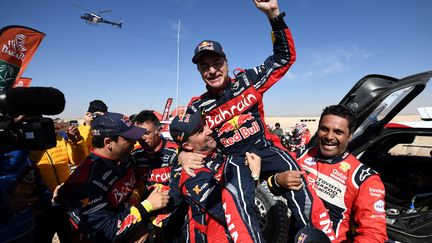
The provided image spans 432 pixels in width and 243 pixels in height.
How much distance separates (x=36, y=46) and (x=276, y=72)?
392 cm

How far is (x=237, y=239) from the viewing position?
1759mm

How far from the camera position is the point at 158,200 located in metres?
2.19

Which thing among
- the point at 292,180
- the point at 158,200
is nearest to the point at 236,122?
the point at 292,180

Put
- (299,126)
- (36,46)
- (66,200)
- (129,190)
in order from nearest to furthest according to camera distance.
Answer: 1. (66,200)
2. (129,190)
3. (36,46)
4. (299,126)

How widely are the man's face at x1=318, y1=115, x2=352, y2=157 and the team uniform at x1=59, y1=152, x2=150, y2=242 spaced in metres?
1.85

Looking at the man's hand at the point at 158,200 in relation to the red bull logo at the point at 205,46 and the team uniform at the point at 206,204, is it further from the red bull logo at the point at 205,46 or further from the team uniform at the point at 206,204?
the red bull logo at the point at 205,46

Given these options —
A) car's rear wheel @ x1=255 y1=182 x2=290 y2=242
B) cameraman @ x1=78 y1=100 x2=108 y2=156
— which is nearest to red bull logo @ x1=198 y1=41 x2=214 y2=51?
car's rear wheel @ x1=255 y1=182 x2=290 y2=242

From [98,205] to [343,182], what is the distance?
7.24 feet

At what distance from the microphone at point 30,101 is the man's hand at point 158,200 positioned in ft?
3.76

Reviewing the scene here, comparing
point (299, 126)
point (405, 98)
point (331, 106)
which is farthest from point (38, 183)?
point (299, 126)

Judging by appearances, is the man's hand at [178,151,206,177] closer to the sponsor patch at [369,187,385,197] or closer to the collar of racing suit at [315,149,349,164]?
the collar of racing suit at [315,149,349,164]

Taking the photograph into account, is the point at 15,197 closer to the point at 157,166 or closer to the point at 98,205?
the point at 98,205

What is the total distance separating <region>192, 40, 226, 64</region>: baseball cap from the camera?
2.52 meters

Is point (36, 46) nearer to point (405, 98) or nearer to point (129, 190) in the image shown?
point (129, 190)
